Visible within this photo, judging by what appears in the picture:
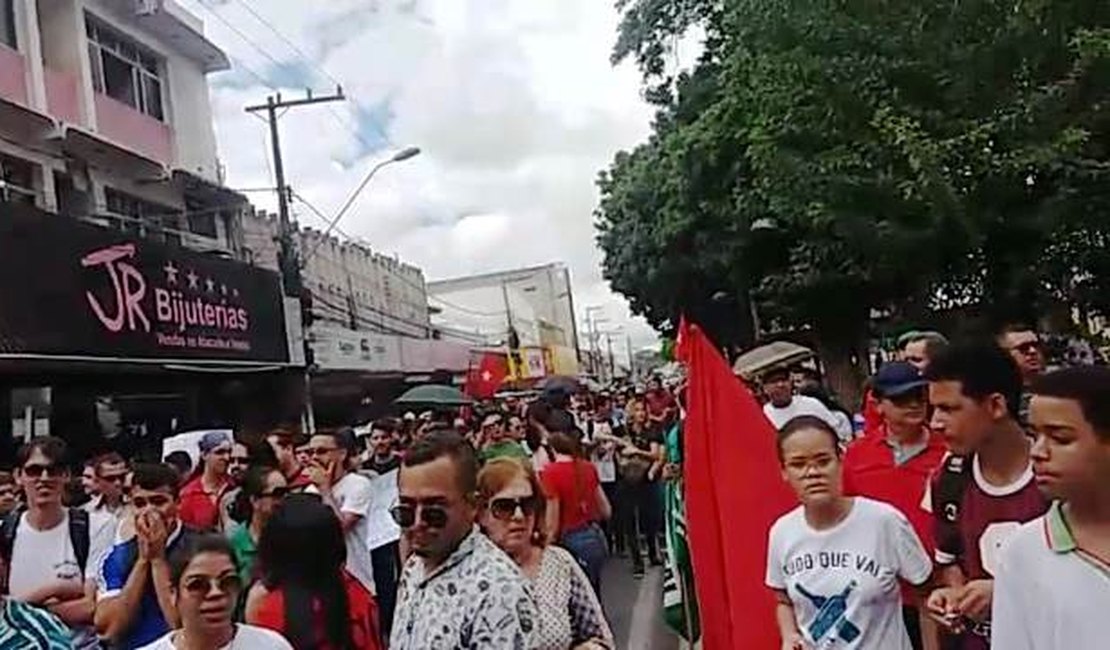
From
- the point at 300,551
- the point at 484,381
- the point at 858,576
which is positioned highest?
the point at 484,381

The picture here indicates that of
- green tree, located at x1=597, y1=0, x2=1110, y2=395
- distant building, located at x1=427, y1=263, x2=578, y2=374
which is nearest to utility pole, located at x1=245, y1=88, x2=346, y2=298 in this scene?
green tree, located at x1=597, y1=0, x2=1110, y2=395

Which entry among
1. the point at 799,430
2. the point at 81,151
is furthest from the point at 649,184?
the point at 799,430

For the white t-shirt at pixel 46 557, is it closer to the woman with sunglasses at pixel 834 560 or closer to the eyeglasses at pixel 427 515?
the eyeglasses at pixel 427 515

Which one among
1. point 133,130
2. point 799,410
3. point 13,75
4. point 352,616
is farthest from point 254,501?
point 133,130

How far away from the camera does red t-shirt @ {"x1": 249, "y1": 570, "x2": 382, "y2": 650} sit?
3.71 meters

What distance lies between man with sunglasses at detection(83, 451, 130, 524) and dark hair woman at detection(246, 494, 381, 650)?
2.97 metres

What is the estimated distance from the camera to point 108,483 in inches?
271

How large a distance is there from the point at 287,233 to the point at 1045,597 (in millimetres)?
22073

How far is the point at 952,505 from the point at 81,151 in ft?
61.6

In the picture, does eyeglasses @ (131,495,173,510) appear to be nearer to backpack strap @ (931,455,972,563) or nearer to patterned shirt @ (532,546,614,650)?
patterned shirt @ (532,546,614,650)

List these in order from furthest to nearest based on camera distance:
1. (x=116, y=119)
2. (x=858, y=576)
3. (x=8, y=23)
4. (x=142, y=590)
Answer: (x=116, y=119) < (x=8, y=23) < (x=142, y=590) < (x=858, y=576)

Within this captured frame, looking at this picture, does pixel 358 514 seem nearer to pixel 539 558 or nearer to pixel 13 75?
pixel 539 558

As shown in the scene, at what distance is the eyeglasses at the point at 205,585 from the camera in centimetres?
339

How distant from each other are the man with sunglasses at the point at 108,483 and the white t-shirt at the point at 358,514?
44.7 inches
